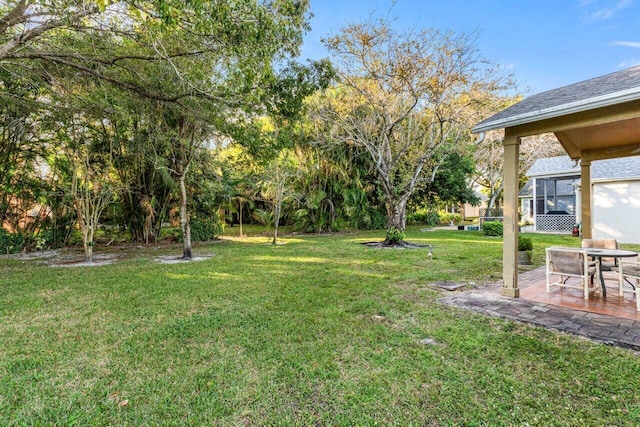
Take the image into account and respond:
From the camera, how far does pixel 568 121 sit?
4398 millimetres

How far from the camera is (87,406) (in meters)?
2.47

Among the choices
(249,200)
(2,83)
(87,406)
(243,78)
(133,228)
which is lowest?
(87,406)

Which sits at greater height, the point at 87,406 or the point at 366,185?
the point at 366,185

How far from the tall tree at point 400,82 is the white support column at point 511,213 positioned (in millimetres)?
5788

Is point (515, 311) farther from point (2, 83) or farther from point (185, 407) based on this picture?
point (2, 83)

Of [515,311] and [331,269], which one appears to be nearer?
[515,311]

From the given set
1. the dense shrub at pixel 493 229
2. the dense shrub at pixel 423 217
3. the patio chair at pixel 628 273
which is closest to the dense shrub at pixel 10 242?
the patio chair at pixel 628 273

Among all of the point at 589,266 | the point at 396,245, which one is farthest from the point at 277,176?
the point at 589,266

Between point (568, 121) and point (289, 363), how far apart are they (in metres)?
4.84

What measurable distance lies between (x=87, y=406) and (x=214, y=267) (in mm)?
5570

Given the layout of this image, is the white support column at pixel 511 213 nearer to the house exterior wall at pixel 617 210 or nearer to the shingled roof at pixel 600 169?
the shingled roof at pixel 600 169

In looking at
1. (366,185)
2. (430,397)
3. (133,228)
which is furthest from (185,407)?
(366,185)

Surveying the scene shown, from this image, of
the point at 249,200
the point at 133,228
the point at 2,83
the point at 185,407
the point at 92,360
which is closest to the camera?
the point at 185,407

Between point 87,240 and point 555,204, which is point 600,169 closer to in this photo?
point 555,204
